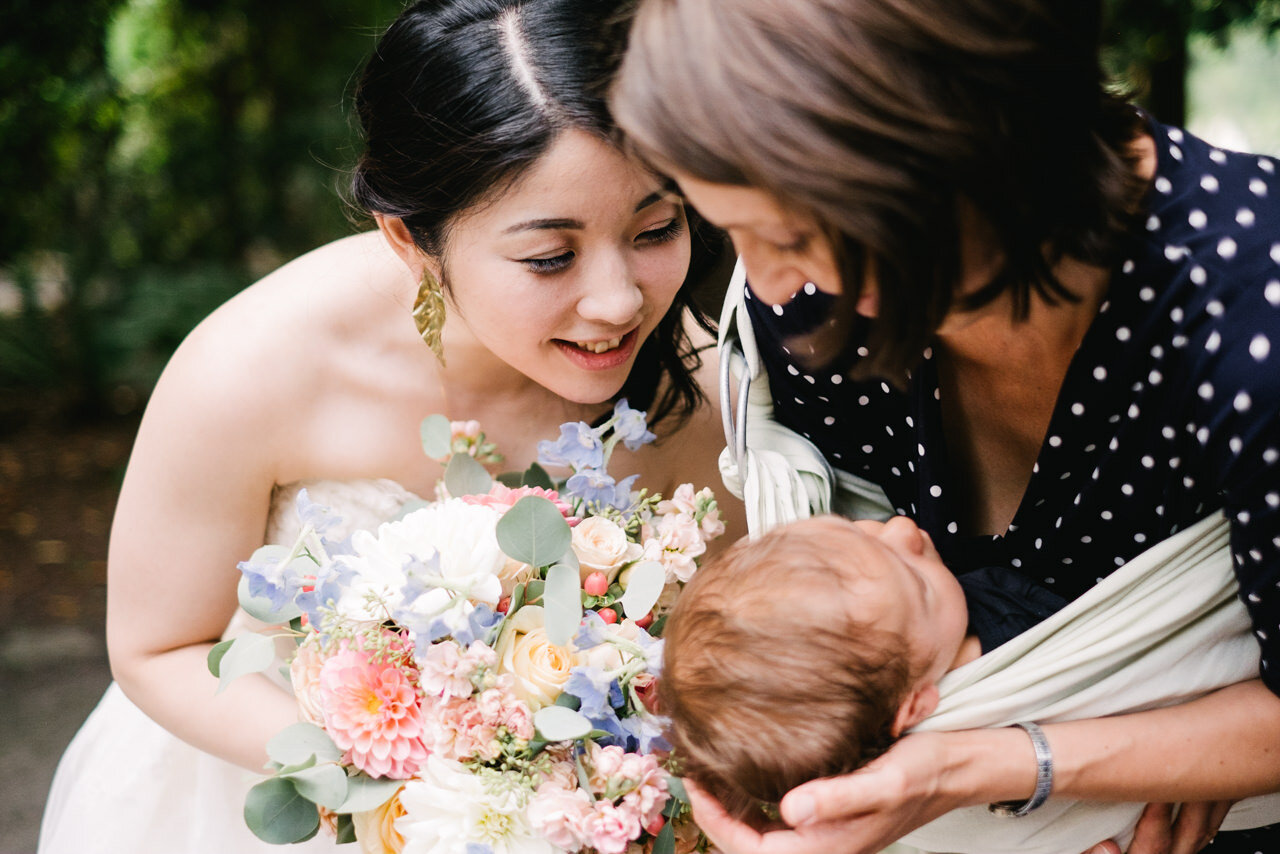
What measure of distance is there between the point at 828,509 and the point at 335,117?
6.09 metres

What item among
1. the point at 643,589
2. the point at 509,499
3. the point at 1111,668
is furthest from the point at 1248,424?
the point at 509,499

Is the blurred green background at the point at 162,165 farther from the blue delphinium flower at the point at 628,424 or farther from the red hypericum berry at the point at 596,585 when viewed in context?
the red hypericum berry at the point at 596,585

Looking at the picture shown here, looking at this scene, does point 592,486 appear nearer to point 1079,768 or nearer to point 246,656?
point 246,656

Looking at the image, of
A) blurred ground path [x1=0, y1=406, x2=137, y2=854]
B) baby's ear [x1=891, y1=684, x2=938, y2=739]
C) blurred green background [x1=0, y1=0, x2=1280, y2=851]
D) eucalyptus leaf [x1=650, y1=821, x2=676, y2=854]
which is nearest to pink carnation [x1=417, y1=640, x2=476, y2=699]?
eucalyptus leaf [x1=650, y1=821, x2=676, y2=854]

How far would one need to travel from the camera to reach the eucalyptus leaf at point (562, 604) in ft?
4.76

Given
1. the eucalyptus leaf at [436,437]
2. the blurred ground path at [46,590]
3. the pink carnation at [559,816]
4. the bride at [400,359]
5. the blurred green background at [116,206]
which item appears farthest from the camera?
the blurred green background at [116,206]

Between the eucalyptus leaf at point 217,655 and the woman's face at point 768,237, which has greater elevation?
the woman's face at point 768,237

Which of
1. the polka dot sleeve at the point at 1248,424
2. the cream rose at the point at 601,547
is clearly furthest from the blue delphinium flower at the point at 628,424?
the polka dot sleeve at the point at 1248,424

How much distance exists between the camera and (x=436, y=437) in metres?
1.92

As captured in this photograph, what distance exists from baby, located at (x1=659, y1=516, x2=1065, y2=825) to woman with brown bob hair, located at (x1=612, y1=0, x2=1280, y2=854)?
2.5 inches

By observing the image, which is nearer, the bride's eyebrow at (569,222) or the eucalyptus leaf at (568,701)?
the eucalyptus leaf at (568,701)

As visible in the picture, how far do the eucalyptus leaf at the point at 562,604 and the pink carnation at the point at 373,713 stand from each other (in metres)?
0.22

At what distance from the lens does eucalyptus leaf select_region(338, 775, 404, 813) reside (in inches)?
57.2

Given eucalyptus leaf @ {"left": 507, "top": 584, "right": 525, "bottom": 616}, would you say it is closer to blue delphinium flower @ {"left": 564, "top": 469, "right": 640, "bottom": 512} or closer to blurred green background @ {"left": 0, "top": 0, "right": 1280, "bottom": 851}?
blue delphinium flower @ {"left": 564, "top": 469, "right": 640, "bottom": 512}
